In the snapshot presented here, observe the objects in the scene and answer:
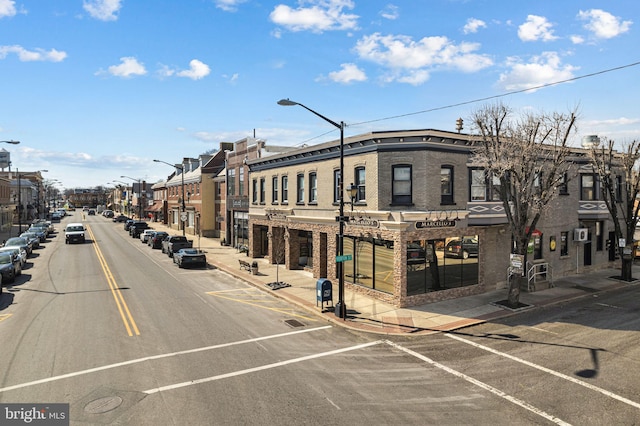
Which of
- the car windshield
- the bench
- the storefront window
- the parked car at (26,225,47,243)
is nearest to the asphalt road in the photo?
the storefront window

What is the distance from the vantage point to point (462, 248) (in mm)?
Answer: 20109

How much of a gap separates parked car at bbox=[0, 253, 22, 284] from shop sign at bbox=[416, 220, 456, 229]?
23036mm

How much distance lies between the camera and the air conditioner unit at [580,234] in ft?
83.1

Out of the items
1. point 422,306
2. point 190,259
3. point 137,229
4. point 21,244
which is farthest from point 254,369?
point 137,229

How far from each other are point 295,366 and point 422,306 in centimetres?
891

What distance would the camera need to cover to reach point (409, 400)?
31.6 ft

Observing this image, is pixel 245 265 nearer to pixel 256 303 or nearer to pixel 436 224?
pixel 256 303

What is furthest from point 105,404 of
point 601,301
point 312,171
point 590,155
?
point 590,155

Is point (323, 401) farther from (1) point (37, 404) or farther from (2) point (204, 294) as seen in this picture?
(2) point (204, 294)

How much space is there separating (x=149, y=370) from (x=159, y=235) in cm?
3308

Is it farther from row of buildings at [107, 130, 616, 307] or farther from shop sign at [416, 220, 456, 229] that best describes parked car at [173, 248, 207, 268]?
shop sign at [416, 220, 456, 229]

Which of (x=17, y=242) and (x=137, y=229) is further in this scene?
(x=137, y=229)

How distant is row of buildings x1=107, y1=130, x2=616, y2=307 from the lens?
62.6 feet

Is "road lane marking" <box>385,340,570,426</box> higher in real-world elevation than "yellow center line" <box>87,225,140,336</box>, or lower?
lower
